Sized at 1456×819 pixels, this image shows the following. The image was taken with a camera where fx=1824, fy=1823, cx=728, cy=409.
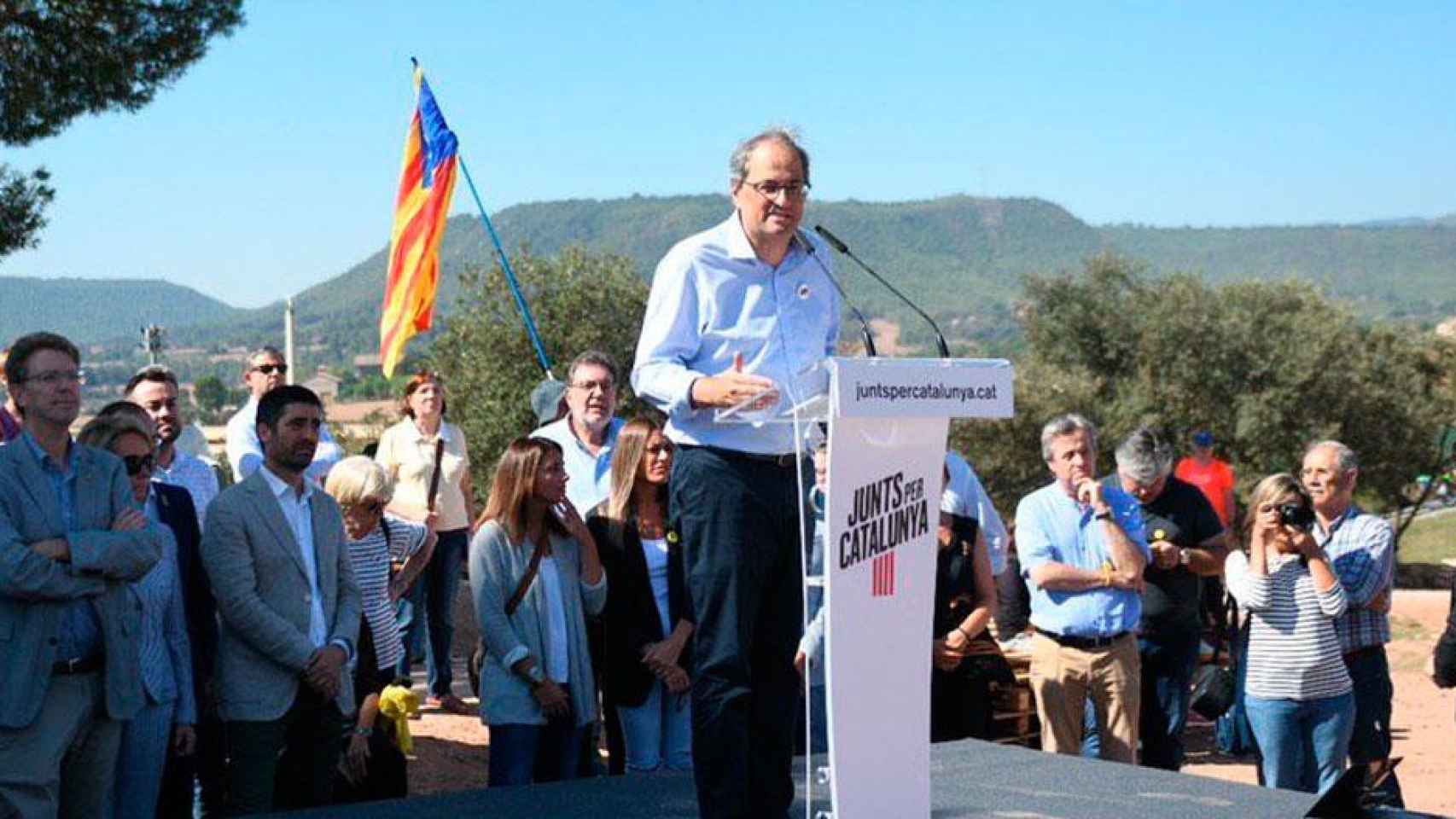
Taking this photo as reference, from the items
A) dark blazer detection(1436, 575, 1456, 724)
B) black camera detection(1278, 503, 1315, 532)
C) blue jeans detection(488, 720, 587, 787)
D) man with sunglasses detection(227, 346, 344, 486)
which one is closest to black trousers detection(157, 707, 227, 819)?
blue jeans detection(488, 720, 587, 787)

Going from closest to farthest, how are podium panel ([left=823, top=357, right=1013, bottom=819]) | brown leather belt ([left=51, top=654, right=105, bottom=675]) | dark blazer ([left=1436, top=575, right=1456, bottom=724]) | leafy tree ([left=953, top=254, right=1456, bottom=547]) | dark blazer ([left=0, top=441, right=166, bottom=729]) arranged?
podium panel ([left=823, top=357, right=1013, bottom=819]), dark blazer ([left=0, top=441, right=166, bottom=729]), brown leather belt ([left=51, top=654, right=105, bottom=675]), dark blazer ([left=1436, top=575, right=1456, bottom=724]), leafy tree ([left=953, top=254, right=1456, bottom=547])

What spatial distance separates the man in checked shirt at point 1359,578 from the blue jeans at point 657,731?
275cm

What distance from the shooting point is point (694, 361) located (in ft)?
15.9

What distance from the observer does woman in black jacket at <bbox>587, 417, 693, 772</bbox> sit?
7.49 m

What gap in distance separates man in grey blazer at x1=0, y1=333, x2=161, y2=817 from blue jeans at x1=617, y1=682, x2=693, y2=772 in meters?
2.26

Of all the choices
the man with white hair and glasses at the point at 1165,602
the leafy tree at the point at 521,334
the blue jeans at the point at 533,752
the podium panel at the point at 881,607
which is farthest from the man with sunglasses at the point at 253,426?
the leafy tree at the point at 521,334

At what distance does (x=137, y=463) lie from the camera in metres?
6.34

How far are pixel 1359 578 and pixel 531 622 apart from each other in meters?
3.41

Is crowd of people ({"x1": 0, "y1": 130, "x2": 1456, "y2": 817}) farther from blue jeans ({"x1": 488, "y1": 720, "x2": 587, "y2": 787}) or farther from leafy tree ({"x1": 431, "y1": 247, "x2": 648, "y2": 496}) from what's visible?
leafy tree ({"x1": 431, "y1": 247, "x2": 648, "y2": 496})

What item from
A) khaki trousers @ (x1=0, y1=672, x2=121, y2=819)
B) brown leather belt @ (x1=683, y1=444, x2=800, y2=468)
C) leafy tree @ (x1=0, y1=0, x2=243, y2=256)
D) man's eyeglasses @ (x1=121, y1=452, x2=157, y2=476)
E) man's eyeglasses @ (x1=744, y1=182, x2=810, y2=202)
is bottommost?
khaki trousers @ (x1=0, y1=672, x2=121, y2=819)

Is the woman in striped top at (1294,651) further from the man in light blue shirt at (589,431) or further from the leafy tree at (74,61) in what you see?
the leafy tree at (74,61)

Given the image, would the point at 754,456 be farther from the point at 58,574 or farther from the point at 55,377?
the point at 55,377

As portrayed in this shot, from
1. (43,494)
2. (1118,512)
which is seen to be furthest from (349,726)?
(1118,512)

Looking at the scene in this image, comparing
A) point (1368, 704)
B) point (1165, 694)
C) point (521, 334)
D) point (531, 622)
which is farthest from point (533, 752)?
point (521, 334)
